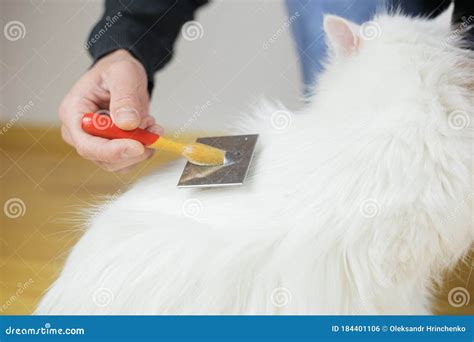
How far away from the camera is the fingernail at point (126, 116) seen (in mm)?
783

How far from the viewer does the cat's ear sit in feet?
2.47

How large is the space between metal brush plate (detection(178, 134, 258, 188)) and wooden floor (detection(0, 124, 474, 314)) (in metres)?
0.16

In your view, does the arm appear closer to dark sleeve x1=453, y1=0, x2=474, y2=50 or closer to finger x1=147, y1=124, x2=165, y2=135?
finger x1=147, y1=124, x2=165, y2=135

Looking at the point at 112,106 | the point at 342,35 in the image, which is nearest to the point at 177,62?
the point at 112,106

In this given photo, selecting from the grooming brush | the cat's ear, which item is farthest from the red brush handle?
the cat's ear

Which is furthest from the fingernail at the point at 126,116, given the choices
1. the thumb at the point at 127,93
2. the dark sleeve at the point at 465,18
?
the dark sleeve at the point at 465,18

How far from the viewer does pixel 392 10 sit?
2.78 ft

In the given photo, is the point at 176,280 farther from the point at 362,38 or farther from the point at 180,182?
the point at 362,38

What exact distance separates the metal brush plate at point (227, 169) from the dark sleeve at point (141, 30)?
185 mm

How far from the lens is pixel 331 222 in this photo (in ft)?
2.19

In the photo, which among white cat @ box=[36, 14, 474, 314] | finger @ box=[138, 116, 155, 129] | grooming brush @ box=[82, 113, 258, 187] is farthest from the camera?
finger @ box=[138, 116, 155, 129]

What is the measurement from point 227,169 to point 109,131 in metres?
0.18

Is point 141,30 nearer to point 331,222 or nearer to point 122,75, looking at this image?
point 122,75
